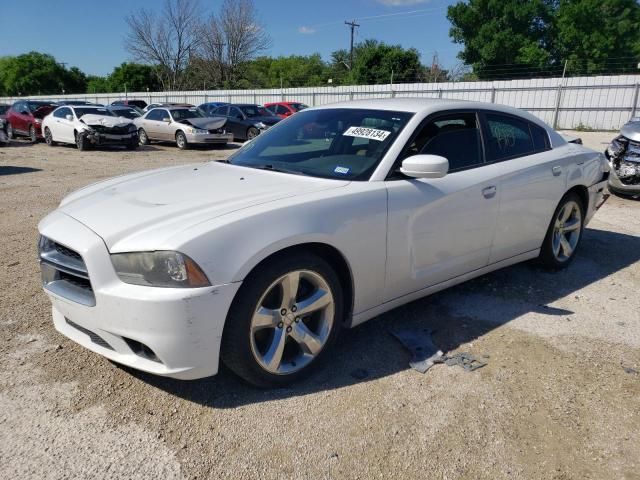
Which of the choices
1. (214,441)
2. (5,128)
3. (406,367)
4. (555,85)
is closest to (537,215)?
(406,367)

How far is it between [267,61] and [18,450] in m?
77.4

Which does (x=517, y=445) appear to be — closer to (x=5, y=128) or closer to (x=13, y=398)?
(x=13, y=398)

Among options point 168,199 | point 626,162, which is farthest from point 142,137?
point 168,199

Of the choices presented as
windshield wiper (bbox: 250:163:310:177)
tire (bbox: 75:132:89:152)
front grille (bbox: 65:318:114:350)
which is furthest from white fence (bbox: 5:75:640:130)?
front grille (bbox: 65:318:114:350)

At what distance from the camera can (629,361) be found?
3250 millimetres

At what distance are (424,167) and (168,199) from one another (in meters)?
1.52

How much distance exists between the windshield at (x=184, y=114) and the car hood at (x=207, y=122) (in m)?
0.36

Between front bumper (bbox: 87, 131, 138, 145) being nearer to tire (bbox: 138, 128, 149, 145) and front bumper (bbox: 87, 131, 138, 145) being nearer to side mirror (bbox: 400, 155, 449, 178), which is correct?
tire (bbox: 138, 128, 149, 145)

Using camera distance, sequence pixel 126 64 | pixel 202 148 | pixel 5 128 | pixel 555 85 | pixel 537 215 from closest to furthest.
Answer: pixel 537 215 → pixel 5 128 → pixel 202 148 → pixel 555 85 → pixel 126 64

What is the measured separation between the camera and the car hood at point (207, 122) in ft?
56.9

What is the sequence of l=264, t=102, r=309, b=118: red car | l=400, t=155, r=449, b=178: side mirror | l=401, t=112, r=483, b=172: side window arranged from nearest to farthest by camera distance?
1. l=400, t=155, r=449, b=178: side mirror
2. l=401, t=112, r=483, b=172: side window
3. l=264, t=102, r=309, b=118: red car

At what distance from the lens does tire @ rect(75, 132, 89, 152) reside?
52.5 feet

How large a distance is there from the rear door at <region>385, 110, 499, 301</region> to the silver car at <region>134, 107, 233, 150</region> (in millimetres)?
14484

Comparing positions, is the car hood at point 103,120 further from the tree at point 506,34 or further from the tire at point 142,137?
the tree at point 506,34
